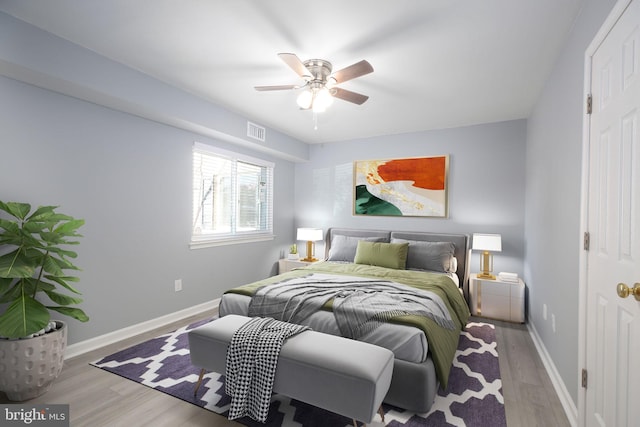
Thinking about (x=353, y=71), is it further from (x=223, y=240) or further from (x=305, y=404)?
(x=223, y=240)

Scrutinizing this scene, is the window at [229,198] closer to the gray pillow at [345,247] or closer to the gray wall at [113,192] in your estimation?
→ the gray wall at [113,192]

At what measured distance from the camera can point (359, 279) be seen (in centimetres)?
308

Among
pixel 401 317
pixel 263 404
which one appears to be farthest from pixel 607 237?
pixel 263 404

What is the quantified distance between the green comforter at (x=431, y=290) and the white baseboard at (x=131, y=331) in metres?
1.17

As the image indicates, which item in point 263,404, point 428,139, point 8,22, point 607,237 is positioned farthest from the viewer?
point 428,139

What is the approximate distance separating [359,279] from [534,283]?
5.94ft

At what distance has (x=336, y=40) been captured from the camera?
2201mm

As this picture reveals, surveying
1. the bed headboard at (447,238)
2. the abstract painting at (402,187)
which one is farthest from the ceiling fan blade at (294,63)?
the bed headboard at (447,238)

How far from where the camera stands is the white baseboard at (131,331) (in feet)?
8.56

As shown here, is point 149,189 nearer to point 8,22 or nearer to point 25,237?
point 25,237

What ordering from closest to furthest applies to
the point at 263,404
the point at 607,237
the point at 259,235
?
the point at 607,237
the point at 263,404
the point at 259,235

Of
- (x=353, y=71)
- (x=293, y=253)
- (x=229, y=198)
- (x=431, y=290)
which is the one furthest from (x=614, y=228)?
(x=293, y=253)

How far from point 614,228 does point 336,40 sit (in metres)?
1.96

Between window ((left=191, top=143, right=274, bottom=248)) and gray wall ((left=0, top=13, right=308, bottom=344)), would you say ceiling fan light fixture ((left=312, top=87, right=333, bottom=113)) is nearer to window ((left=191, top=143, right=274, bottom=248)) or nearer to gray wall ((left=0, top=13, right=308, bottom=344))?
gray wall ((left=0, top=13, right=308, bottom=344))
